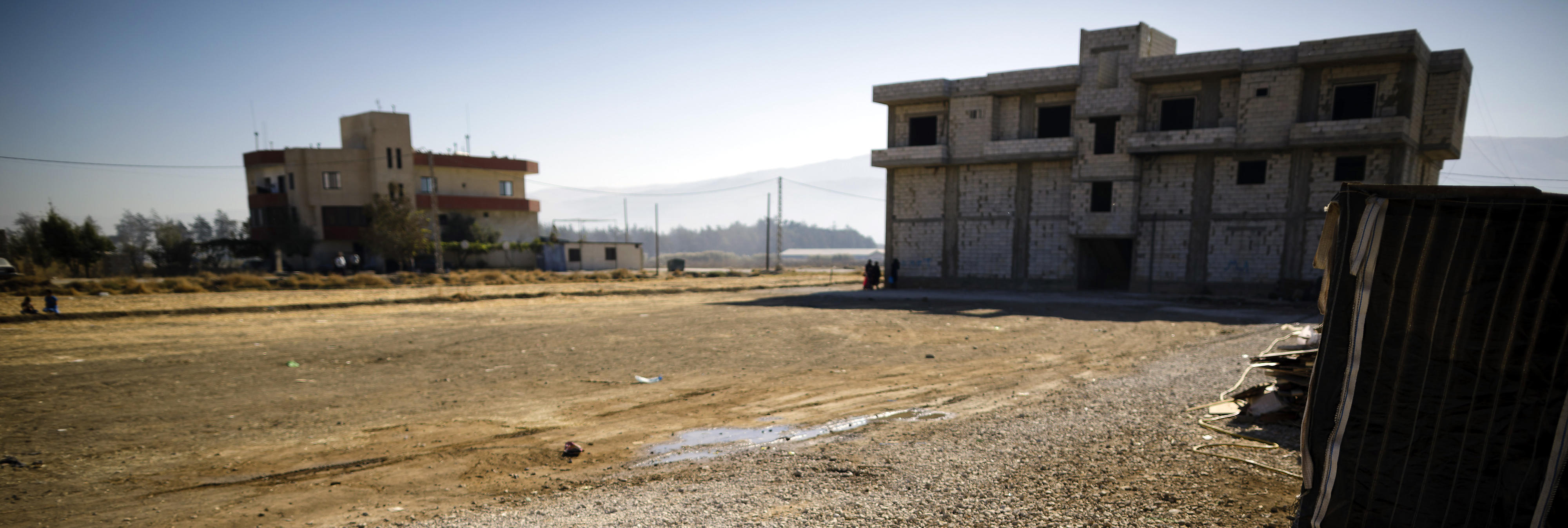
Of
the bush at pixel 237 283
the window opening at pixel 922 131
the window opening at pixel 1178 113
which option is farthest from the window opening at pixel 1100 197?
the bush at pixel 237 283

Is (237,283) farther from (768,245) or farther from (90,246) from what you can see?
(768,245)

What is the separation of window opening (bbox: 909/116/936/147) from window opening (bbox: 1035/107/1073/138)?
15.2ft

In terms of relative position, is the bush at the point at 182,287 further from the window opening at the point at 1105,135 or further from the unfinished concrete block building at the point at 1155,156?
the window opening at the point at 1105,135

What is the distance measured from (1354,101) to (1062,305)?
13.6 metres

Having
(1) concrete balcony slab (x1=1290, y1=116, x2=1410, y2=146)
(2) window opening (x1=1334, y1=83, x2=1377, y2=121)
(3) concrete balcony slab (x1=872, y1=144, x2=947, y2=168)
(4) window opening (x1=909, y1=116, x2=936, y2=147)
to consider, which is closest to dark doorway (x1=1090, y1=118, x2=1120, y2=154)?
(1) concrete balcony slab (x1=1290, y1=116, x2=1410, y2=146)

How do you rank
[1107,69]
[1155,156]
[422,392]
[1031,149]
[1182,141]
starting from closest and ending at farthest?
[422,392], [1182,141], [1155,156], [1107,69], [1031,149]

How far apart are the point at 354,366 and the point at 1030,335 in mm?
12945

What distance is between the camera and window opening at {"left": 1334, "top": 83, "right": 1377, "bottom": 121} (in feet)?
75.4

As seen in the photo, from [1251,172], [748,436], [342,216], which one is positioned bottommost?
[748,436]

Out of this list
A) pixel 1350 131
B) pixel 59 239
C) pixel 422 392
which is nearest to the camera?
pixel 422 392

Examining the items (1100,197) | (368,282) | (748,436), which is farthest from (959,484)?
(368,282)

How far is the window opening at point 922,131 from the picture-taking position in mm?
30781

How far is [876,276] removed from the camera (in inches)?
1212

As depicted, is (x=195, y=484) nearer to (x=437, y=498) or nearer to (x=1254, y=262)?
(x=437, y=498)
